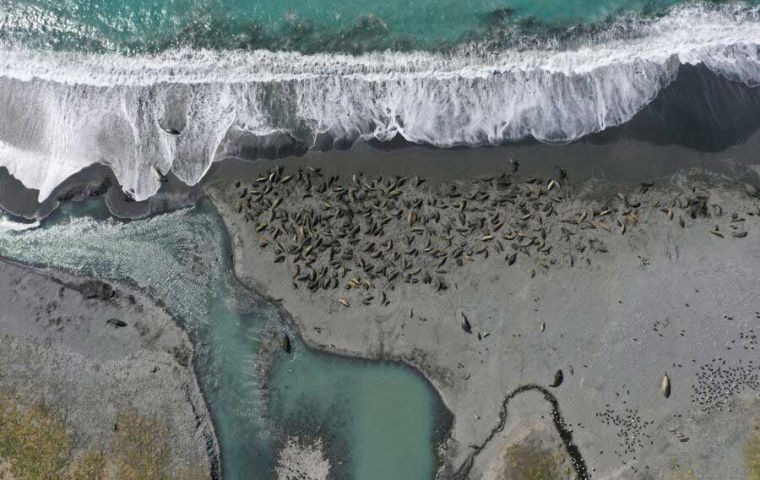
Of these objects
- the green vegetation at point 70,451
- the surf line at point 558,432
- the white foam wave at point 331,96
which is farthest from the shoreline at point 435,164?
the surf line at point 558,432

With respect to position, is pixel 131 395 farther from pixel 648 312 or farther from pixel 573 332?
pixel 648 312

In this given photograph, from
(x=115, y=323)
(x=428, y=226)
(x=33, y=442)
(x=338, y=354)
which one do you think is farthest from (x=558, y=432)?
(x=33, y=442)

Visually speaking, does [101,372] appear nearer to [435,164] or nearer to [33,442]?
[33,442]

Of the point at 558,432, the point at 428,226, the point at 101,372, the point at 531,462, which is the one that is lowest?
the point at 531,462

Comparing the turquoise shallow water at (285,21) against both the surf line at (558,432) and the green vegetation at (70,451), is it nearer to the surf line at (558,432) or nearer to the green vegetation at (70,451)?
the surf line at (558,432)

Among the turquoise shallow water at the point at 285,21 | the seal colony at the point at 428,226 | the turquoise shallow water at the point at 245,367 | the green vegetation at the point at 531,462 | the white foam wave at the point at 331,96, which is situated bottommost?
the green vegetation at the point at 531,462

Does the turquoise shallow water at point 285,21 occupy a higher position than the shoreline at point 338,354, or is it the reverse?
the turquoise shallow water at point 285,21

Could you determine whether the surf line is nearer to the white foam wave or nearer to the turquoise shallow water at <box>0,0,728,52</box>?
the white foam wave
